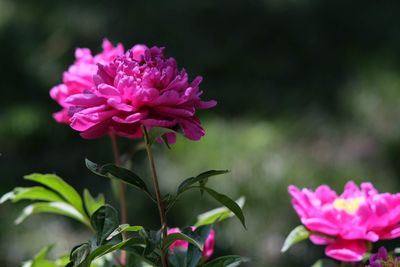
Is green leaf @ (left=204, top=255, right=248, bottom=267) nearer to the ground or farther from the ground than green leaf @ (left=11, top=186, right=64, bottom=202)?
nearer to the ground

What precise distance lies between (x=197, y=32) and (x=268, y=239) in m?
1.14

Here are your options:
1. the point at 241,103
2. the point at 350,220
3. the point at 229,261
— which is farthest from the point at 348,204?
the point at 241,103

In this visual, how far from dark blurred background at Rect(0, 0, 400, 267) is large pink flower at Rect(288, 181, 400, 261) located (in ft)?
3.84

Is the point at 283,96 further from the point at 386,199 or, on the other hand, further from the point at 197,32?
the point at 386,199

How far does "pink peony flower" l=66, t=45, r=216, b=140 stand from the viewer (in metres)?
0.56

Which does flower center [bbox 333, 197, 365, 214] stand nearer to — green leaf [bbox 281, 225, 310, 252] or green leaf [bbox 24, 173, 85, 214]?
green leaf [bbox 281, 225, 310, 252]

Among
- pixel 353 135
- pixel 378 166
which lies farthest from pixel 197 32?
pixel 378 166

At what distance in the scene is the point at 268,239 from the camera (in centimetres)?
204

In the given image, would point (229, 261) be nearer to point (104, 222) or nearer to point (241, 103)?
point (104, 222)

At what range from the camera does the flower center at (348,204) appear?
0.74m

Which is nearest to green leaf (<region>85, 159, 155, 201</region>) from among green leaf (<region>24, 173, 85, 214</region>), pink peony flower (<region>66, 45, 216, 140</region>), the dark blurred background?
pink peony flower (<region>66, 45, 216, 140</region>)

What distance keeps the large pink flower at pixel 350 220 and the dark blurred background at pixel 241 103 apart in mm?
1171

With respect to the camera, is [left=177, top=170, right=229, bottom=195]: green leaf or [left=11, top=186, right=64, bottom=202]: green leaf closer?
[left=177, top=170, right=229, bottom=195]: green leaf

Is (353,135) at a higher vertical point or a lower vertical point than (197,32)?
lower
